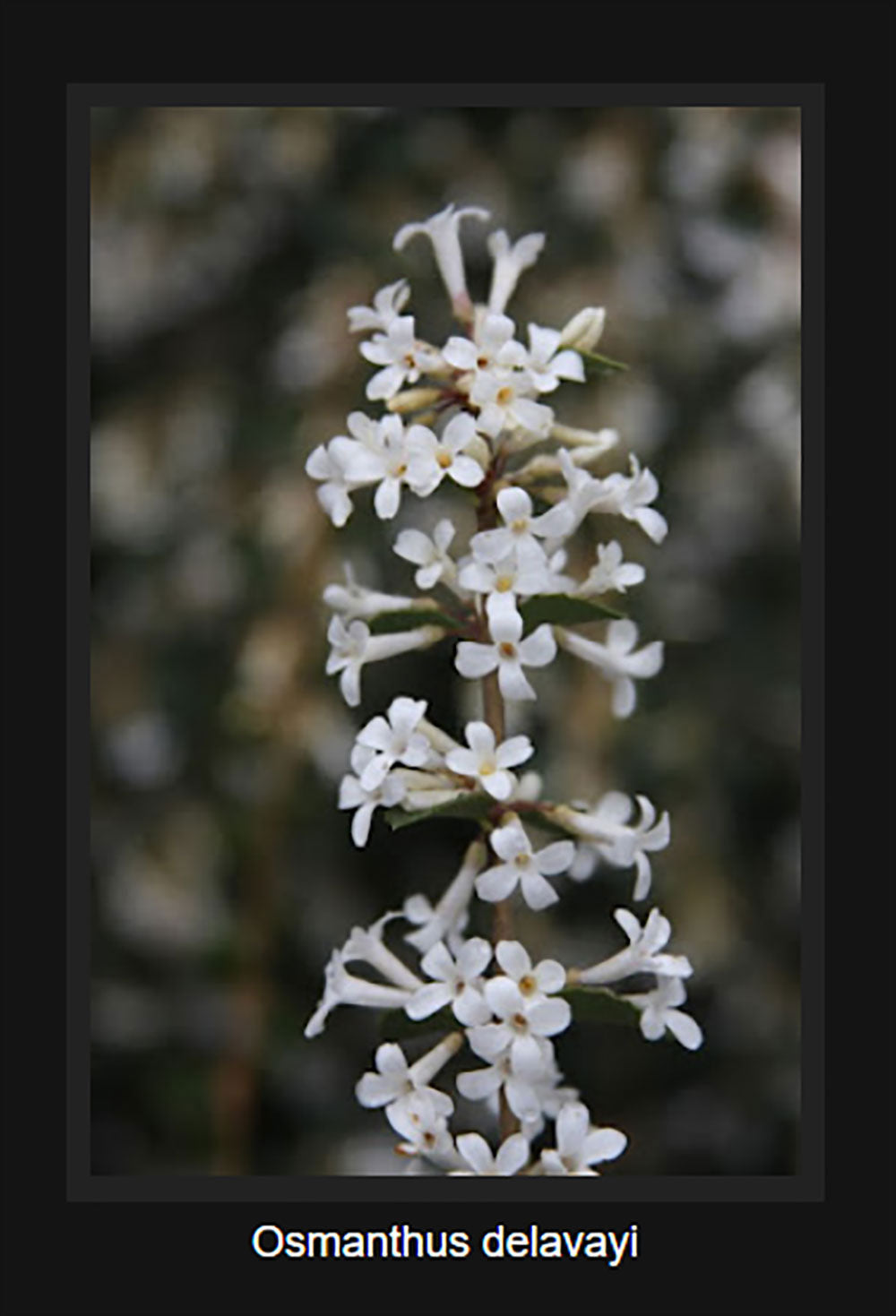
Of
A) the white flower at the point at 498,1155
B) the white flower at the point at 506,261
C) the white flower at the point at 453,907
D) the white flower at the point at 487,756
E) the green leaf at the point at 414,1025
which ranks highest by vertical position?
the white flower at the point at 506,261

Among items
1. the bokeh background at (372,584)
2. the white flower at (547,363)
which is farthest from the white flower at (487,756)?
the bokeh background at (372,584)

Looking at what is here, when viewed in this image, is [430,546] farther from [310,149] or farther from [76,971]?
[310,149]

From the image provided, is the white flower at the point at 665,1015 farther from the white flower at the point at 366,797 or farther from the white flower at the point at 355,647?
the white flower at the point at 355,647

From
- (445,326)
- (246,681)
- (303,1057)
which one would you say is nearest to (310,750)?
(246,681)

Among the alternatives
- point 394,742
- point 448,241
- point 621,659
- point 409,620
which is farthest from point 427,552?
point 448,241

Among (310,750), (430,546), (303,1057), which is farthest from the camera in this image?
(303,1057)

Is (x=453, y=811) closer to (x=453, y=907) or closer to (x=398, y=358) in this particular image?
(x=453, y=907)

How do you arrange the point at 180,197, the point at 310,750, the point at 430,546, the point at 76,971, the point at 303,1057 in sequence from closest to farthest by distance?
the point at 430,546, the point at 76,971, the point at 310,750, the point at 303,1057, the point at 180,197
